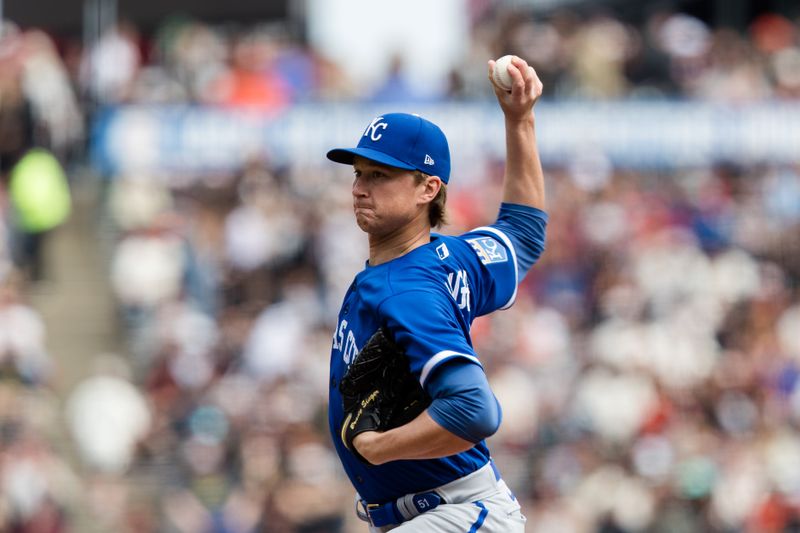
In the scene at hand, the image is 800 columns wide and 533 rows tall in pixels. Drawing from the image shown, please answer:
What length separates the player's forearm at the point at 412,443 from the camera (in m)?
3.72

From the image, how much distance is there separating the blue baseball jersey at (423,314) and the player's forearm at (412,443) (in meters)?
0.14

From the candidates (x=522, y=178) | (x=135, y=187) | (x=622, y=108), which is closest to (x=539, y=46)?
(x=622, y=108)

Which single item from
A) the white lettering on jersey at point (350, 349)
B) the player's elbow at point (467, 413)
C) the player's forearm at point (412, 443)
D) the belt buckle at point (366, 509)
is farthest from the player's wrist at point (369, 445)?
the belt buckle at point (366, 509)

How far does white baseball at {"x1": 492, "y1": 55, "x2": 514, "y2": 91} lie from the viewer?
4422 mm

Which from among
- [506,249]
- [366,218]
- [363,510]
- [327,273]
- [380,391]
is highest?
[366,218]

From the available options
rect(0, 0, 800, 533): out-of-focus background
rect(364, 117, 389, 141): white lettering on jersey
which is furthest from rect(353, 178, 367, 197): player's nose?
rect(0, 0, 800, 533): out-of-focus background

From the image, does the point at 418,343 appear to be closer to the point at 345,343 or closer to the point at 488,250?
the point at 345,343

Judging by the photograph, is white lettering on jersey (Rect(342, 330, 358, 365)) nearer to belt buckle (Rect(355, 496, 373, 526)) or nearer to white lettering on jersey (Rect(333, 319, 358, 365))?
white lettering on jersey (Rect(333, 319, 358, 365))

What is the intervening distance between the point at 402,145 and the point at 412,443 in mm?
926

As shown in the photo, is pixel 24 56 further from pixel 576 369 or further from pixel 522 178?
pixel 522 178

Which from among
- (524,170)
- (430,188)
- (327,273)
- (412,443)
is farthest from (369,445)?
(327,273)

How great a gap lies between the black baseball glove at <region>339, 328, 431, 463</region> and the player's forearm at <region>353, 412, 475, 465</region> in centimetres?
5

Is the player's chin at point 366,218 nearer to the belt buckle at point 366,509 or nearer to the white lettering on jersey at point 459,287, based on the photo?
the white lettering on jersey at point 459,287

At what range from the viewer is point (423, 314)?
383cm
